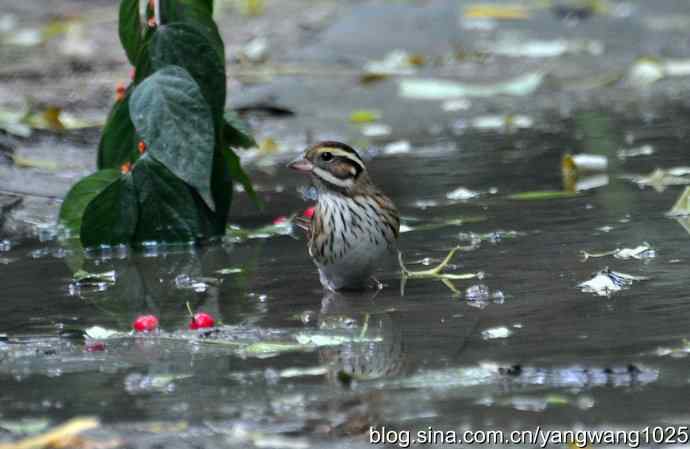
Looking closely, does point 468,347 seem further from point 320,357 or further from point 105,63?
point 105,63

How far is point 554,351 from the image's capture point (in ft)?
17.0

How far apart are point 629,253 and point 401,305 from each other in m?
1.21

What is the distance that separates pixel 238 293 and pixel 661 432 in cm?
270

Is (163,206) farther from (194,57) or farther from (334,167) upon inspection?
(334,167)

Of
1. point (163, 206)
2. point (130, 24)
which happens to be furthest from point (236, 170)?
point (130, 24)

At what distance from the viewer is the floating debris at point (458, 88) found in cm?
1248

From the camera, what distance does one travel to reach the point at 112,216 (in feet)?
24.7

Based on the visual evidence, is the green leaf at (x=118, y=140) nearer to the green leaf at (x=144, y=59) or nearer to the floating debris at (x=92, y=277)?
the green leaf at (x=144, y=59)

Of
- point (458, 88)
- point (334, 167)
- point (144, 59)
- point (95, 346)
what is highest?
point (458, 88)

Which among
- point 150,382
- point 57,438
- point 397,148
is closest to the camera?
point 57,438

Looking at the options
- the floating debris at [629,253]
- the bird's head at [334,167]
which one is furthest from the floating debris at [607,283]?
the bird's head at [334,167]

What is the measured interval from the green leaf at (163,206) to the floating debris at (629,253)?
200cm

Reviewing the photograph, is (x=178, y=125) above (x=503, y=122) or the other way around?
the other way around

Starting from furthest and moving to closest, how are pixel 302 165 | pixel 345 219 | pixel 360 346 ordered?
pixel 302 165, pixel 345 219, pixel 360 346
